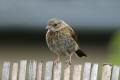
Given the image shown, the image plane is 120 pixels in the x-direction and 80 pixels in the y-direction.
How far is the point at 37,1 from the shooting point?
14906 mm

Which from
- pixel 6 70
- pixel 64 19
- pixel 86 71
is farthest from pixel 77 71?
pixel 64 19

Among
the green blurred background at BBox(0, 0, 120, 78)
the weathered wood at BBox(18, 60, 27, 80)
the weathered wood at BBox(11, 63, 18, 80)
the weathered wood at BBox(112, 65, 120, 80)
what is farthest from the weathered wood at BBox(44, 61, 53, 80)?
the green blurred background at BBox(0, 0, 120, 78)

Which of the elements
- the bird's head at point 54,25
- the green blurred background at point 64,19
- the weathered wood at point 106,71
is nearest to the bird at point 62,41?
the bird's head at point 54,25

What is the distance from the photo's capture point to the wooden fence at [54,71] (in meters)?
11.7

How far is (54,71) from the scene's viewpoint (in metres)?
12.0

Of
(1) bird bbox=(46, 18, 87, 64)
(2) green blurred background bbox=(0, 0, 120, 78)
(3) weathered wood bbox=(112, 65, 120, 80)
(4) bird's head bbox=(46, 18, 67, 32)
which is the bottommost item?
(3) weathered wood bbox=(112, 65, 120, 80)

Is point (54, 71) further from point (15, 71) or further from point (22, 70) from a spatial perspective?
point (15, 71)

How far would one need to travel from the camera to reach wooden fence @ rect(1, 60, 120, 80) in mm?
11727

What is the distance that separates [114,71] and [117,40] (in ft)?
4.26

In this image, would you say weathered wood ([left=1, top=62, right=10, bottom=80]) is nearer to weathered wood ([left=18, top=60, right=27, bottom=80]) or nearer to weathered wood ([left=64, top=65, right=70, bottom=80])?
weathered wood ([left=18, top=60, right=27, bottom=80])

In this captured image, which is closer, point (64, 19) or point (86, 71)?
point (86, 71)

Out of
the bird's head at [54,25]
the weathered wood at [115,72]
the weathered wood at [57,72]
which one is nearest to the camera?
the weathered wood at [115,72]

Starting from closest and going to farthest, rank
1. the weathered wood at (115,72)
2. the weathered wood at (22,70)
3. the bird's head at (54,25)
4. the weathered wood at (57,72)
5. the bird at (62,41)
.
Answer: the weathered wood at (115,72)
the weathered wood at (57,72)
the weathered wood at (22,70)
the bird's head at (54,25)
the bird at (62,41)

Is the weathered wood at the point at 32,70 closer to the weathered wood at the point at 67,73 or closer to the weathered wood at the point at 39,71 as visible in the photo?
the weathered wood at the point at 39,71
